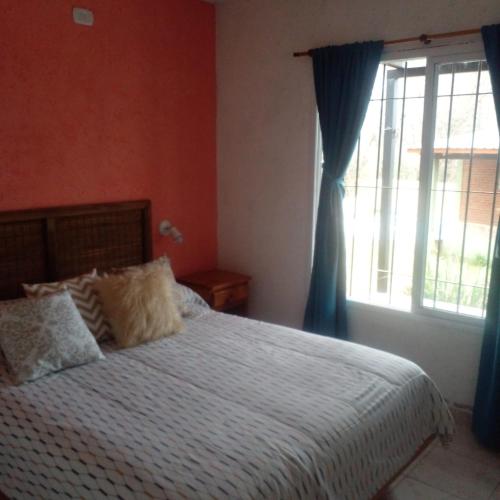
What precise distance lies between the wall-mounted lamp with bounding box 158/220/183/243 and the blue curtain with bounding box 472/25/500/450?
1.99 m

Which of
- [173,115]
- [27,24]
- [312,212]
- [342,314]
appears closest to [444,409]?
[342,314]

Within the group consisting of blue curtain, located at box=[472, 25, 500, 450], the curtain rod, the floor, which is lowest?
the floor

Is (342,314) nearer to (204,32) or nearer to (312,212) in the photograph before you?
(312,212)

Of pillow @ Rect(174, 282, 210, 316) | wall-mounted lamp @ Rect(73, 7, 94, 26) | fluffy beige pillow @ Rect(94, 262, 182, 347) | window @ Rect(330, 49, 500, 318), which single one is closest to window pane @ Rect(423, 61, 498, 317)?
window @ Rect(330, 49, 500, 318)

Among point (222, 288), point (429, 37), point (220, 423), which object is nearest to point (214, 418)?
point (220, 423)

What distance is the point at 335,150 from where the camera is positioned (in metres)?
3.25

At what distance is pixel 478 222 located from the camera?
116 inches

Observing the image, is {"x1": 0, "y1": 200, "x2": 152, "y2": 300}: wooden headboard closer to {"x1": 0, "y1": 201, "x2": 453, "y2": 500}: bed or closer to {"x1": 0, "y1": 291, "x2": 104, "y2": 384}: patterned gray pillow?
{"x1": 0, "y1": 201, "x2": 453, "y2": 500}: bed

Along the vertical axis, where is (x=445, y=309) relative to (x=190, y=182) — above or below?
below

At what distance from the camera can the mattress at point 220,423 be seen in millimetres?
1606

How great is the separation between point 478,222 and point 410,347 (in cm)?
87

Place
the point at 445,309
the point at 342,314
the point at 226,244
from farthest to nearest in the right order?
the point at 226,244
the point at 342,314
the point at 445,309

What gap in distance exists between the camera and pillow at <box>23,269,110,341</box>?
2612mm

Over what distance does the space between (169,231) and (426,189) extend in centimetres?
172
